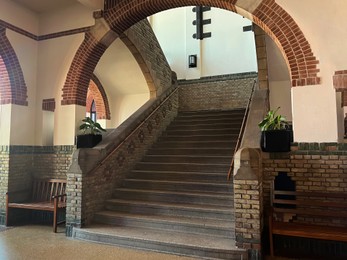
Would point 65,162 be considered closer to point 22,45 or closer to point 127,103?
point 22,45

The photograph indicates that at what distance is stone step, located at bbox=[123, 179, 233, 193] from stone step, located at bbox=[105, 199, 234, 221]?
39 cm

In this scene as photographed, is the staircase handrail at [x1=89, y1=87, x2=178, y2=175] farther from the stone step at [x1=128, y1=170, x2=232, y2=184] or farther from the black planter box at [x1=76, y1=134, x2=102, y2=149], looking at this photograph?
the stone step at [x1=128, y1=170, x2=232, y2=184]

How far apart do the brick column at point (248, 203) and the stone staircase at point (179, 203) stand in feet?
0.51

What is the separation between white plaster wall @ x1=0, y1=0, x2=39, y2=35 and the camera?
529cm

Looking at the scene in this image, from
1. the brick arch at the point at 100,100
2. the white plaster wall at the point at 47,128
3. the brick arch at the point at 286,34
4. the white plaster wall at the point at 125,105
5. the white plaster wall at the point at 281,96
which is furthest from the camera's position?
the white plaster wall at the point at 125,105

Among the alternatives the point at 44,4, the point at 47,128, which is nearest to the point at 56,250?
the point at 47,128

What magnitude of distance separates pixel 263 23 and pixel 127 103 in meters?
5.98

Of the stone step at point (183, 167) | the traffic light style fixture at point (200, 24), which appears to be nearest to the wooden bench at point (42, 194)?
the stone step at point (183, 167)

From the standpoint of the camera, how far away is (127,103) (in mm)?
9500

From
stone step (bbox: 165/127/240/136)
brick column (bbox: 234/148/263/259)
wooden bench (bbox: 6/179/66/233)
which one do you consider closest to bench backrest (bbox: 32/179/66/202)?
wooden bench (bbox: 6/179/66/233)

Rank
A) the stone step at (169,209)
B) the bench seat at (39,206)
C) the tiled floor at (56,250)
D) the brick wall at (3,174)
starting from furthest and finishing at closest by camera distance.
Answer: the brick wall at (3,174)
the bench seat at (39,206)
the stone step at (169,209)
the tiled floor at (56,250)

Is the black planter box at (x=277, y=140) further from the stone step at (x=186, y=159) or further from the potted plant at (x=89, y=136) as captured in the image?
the potted plant at (x=89, y=136)

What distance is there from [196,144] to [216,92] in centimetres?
325

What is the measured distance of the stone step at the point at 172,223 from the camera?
3865 mm
